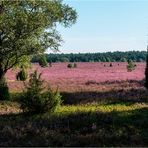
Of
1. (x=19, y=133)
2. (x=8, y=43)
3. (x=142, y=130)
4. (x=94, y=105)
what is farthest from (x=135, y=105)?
(x=8, y=43)

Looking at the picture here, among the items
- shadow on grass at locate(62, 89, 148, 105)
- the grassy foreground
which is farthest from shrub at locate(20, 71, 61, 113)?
shadow on grass at locate(62, 89, 148, 105)

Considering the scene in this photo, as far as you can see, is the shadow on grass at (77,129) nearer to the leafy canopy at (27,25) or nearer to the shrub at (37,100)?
the shrub at (37,100)

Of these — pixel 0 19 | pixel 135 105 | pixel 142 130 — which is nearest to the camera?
pixel 142 130

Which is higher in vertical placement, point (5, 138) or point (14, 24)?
point (14, 24)

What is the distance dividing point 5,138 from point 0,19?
1878 cm

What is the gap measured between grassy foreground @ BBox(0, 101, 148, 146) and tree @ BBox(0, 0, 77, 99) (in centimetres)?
1303

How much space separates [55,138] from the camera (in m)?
18.3

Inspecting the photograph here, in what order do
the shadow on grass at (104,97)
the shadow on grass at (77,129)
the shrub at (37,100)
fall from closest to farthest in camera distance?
the shadow on grass at (77,129) → the shrub at (37,100) → the shadow on grass at (104,97)

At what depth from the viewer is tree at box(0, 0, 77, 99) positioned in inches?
1435

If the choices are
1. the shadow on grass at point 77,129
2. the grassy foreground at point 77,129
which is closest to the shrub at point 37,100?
the grassy foreground at point 77,129

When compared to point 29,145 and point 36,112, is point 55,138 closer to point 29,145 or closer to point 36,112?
point 29,145

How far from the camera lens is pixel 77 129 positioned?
66.3 feet

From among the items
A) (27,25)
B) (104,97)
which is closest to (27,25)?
(27,25)

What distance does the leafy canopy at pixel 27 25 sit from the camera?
3644cm
